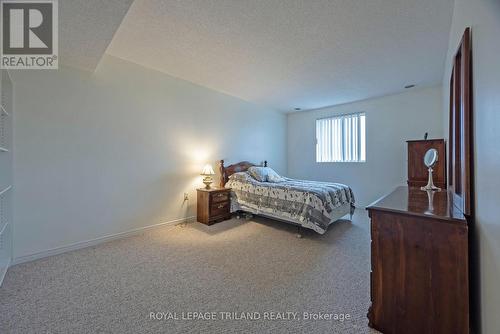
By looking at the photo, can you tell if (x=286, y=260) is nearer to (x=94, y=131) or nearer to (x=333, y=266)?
(x=333, y=266)

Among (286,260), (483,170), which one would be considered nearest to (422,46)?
(483,170)

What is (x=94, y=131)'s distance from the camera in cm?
272

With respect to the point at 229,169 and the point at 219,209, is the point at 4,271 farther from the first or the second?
the point at 229,169

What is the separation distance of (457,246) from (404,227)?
238mm

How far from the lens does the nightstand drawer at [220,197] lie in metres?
3.63

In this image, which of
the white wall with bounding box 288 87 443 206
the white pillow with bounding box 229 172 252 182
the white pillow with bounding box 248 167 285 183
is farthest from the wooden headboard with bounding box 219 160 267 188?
the white wall with bounding box 288 87 443 206

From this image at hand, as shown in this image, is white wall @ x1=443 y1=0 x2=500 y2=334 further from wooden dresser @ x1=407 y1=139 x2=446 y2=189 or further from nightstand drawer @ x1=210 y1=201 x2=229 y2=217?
nightstand drawer @ x1=210 y1=201 x2=229 y2=217

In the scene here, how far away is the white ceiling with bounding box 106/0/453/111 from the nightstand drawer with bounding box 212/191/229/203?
2.01 metres

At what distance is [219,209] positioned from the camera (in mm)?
3730

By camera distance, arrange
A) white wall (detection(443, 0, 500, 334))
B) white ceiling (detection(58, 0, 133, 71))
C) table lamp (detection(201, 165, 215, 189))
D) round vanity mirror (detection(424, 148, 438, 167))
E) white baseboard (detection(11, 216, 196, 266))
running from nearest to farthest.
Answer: white wall (detection(443, 0, 500, 334))
white ceiling (detection(58, 0, 133, 71))
round vanity mirror (detection(424, 148, 438, 167))
white baseboard (detection(11, 216, 196, 266))
table lamp (detection(201, 165, 215, 189))

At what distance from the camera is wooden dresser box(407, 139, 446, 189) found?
2941mm

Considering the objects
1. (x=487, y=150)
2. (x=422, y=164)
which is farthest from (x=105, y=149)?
(x=422, y=164)

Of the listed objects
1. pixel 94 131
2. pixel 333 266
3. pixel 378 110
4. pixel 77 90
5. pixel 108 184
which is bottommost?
pixel 333 266

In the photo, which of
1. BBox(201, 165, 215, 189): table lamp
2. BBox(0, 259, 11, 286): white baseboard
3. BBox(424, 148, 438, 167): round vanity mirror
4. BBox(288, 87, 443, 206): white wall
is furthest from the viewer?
BBox(288, 87, 443, 206): white wall
